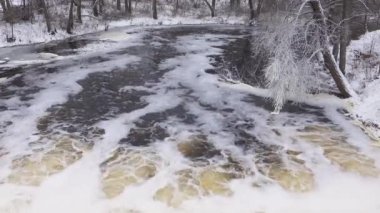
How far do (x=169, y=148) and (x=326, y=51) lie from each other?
6.50 metres

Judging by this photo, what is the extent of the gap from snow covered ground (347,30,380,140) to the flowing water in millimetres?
664

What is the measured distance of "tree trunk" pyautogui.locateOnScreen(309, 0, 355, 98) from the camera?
14.5m

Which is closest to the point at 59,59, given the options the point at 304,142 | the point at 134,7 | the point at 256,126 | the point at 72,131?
the point at 72,131

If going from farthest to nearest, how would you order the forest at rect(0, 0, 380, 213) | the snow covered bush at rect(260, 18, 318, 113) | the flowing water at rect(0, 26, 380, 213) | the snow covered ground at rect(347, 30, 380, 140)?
the snow covered bush at rect(260, 18, 318, 113)
the snow covered ground at rect(347, 30, 380, 140)
the forest at rect(0, 0, 380, 213)
the flowing water at rect(0, 26, 380, 213)

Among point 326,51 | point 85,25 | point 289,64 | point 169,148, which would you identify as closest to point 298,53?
point 326,51

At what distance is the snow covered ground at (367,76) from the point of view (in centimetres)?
1357

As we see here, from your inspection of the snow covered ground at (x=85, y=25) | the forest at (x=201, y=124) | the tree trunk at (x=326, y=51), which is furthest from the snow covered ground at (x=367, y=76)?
the snow covered ground at (x=85, y=25)

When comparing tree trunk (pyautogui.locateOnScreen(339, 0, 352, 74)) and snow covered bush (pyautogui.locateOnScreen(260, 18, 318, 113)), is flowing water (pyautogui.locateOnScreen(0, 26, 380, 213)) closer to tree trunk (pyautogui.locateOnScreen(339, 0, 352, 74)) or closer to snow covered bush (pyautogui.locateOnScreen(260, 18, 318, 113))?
snow covered bush (pyautogui.locateOnScreen(260, 18, 318, 113))

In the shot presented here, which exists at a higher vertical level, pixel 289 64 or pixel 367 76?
pixel 289 64

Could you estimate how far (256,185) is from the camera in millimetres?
9969

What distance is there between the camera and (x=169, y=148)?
11773mm

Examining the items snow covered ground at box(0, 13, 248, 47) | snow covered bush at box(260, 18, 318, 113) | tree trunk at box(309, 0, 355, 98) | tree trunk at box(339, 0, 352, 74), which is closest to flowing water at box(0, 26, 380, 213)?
snow covered bush at box(260, 18, 318, 113)

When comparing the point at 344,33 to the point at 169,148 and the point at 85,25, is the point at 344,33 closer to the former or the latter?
the point at 169,148

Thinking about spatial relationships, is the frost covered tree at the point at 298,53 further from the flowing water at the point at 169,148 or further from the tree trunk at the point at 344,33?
the tree trunk at the point at 344,33
